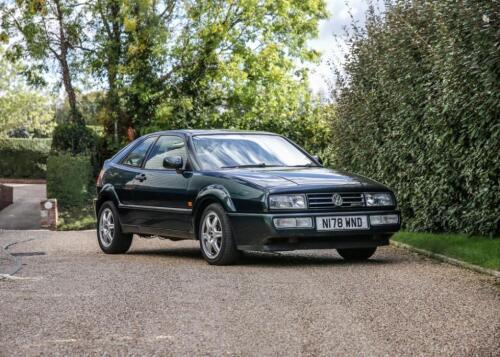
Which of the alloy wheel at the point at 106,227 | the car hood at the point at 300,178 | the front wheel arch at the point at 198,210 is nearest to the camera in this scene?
the car hood at the point at 300,178

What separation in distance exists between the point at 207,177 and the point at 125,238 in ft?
8.51

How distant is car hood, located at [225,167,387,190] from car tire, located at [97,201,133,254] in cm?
270

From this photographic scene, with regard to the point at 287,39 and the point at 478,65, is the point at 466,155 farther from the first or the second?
the point at 287,39

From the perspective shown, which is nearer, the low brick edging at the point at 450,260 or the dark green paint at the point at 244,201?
the low brick edging at the point at 450,260

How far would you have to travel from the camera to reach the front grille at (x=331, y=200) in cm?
1156

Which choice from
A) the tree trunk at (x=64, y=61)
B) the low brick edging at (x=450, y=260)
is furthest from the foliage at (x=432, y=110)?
the tree trunk at (x=64, y=61)

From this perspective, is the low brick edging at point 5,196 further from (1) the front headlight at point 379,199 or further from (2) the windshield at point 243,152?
(1) the front headlight at point 379,199

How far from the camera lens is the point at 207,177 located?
1234cm

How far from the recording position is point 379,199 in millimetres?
12086

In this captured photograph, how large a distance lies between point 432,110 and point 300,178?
8.15ft

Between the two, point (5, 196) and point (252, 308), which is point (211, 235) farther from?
point (5, 196)

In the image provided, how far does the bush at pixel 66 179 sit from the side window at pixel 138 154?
14.0 m

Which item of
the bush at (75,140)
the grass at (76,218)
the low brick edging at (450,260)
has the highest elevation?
the bush at (75,140)

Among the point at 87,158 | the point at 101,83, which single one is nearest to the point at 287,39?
the point at 101,83
